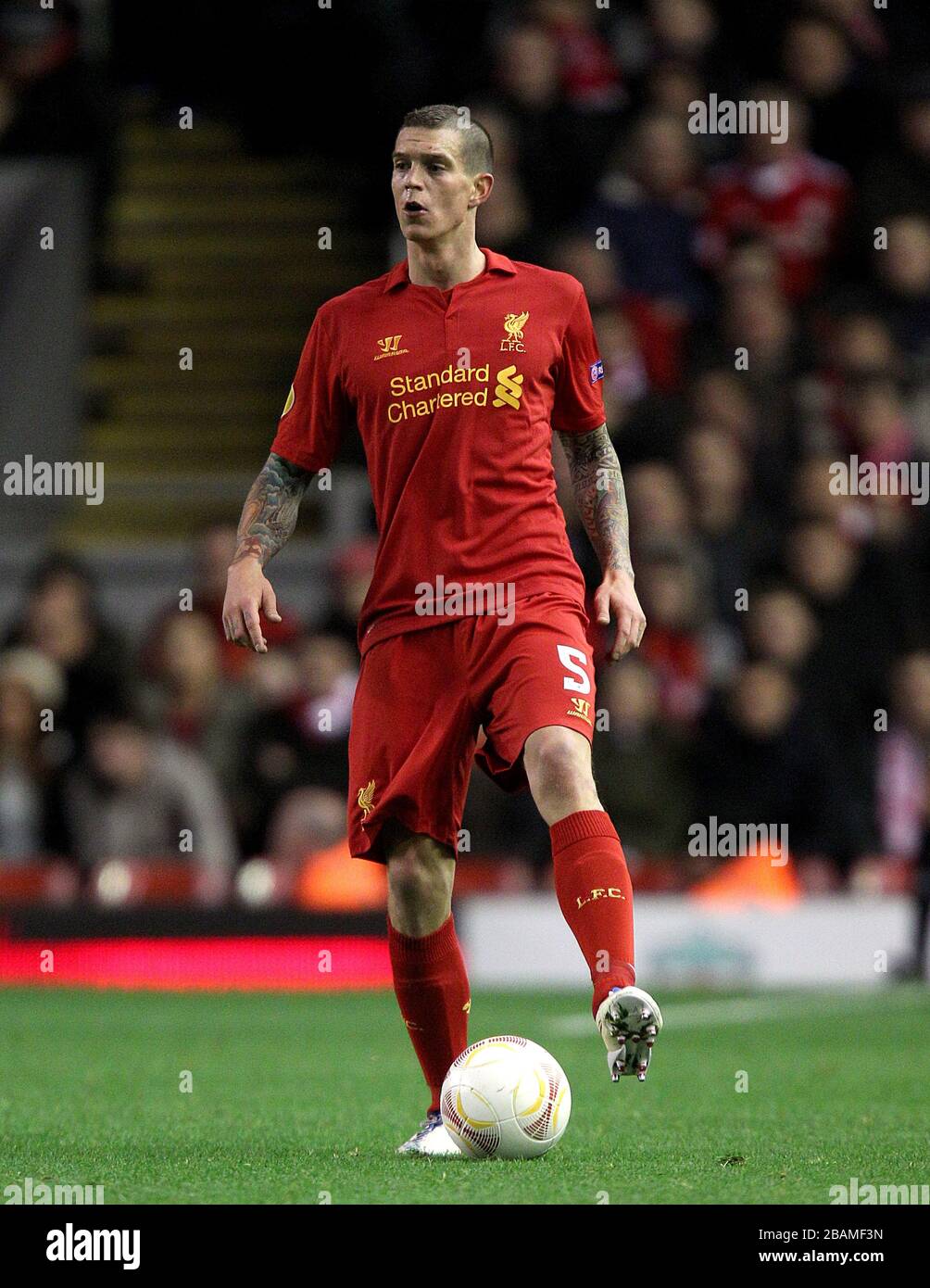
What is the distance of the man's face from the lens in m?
5.58

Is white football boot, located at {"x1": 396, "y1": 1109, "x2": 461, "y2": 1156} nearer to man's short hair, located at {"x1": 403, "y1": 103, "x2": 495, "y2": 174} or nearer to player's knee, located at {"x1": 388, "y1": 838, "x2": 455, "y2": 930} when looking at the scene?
player's knee, located at {"x1": 388, "y1": 838, "x2": 455, "y2": 930}

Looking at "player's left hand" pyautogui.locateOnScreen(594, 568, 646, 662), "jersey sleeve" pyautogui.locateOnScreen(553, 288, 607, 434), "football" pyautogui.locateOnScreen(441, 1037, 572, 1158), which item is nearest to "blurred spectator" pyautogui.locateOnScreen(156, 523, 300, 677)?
"jersey sleeve" pyautogui.locateOnScreen(553, 288, 607, 434)

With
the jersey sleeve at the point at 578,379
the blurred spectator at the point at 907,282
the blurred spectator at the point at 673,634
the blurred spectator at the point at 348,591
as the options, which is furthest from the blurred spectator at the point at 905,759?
the jersey sleeve at the point at 578,379

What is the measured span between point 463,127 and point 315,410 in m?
0.74

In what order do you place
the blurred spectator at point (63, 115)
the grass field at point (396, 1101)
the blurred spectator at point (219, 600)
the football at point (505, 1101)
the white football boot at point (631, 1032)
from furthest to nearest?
1. the blurred spectator at point (63, 115)
2. the blurred spectator at point (219, 600)
3. the football at point (505, 1101)
4. the grass field at point (396, 1101)
5. the white football boot at point (631, 1032)

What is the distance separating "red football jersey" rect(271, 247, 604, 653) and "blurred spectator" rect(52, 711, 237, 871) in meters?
6.09

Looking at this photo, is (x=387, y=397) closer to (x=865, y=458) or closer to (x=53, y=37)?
(x=865, y=458)

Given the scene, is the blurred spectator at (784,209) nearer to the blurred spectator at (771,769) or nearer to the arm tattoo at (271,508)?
the blurred spectator at (771,769)

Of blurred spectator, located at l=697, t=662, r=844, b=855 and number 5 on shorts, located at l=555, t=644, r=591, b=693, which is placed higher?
blurred spectator, located at l=697, t=662, r=844, b=855

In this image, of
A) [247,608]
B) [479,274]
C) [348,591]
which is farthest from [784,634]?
[247,608]

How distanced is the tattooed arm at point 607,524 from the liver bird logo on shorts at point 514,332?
359 millimetres

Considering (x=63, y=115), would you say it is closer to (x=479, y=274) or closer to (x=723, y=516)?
(x=723, y=516)

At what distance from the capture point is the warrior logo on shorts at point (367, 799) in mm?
5547
